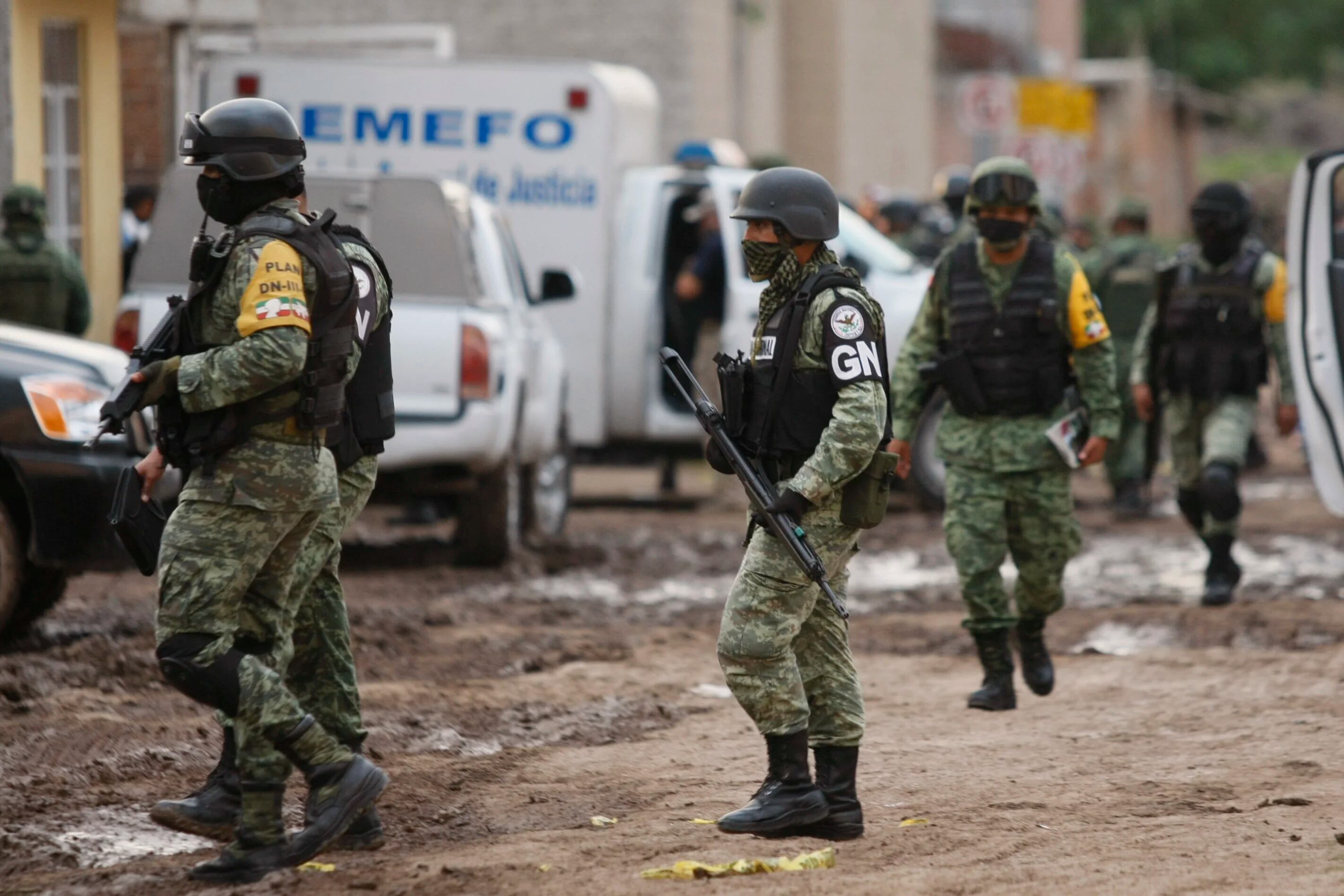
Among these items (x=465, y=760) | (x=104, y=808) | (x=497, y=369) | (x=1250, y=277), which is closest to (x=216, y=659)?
(x=104, y=808)

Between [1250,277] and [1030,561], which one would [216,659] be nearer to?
[1030,561]

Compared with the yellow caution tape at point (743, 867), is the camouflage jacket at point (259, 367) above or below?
above

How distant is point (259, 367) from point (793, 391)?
1.37m

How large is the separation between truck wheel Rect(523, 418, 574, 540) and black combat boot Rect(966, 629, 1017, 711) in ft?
16.2

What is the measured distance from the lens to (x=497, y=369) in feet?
34.1

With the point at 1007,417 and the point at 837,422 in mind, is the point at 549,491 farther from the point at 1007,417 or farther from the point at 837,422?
the point at 837,422

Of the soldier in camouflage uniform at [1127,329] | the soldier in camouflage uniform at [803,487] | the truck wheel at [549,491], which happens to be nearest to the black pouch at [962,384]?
the soldier in camouflage uniform at [803,487]

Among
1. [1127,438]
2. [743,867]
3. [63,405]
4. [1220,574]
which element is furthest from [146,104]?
[743,867]

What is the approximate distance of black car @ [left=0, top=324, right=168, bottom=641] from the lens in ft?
25.8

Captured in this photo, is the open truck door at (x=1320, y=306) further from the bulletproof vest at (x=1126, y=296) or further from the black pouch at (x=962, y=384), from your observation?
the bulletproof vest at (x=1126, y=296)

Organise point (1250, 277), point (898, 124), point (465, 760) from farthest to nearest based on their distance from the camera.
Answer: point (898, 124) < point (1250, 277) < point (465, 760)

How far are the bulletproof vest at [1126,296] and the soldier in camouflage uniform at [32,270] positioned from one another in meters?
6.20

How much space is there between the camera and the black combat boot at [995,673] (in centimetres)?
747

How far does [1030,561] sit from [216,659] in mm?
3457
